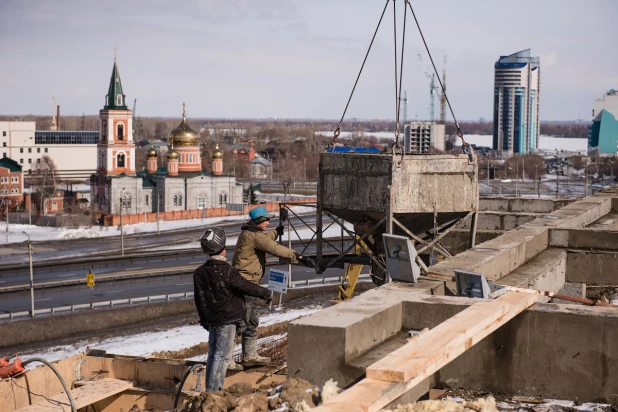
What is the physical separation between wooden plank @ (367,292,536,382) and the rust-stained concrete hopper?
6.20m

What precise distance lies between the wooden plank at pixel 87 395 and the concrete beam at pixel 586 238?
6961 millimetres

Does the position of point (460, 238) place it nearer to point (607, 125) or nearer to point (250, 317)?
point (250, 317)

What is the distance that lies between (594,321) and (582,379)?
1.60ft

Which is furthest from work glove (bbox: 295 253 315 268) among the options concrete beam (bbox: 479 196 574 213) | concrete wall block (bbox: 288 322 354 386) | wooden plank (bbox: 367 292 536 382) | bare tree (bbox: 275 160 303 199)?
bare tree (bbox: 275 160 303 199)

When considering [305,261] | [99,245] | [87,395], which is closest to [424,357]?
[87,395]

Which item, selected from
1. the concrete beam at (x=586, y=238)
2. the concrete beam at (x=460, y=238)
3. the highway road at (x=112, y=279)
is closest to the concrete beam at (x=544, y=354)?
the concrete beam at (x=586, y=238)

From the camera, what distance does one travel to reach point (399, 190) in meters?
14.0

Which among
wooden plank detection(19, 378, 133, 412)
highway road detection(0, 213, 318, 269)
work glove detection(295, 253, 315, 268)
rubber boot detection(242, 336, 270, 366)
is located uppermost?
work glove detection(295, 253, 315, 268)

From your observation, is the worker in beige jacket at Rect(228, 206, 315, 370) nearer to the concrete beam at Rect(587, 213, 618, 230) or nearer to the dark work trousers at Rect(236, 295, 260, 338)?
the dark work trousers at Rect(236, 295, 260, 338)

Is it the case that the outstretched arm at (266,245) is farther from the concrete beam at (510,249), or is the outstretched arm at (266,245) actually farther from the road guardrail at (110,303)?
the road guardrail at (110,303)

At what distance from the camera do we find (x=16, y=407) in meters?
10.1

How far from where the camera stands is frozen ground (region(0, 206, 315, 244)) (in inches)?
2805

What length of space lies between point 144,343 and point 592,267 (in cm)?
2375

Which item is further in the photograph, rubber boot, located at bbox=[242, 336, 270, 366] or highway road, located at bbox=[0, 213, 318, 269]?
highway road, located at bbox=[0, 213, 318, 269]
